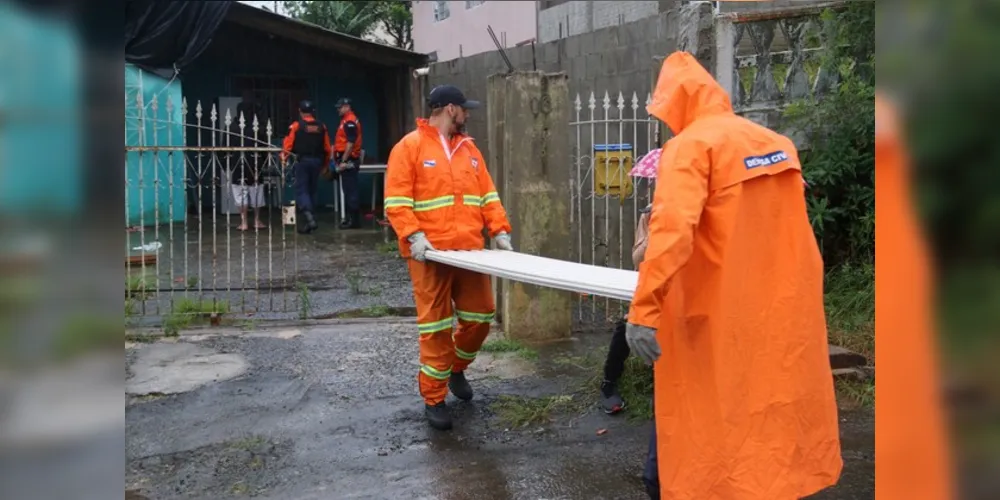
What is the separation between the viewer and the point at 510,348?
578cm

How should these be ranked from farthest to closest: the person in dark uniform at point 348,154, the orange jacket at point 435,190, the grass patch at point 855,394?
the person in dark uniform at point 348,154
the grass patch at point 855,394
the orange jacket at point 435,190

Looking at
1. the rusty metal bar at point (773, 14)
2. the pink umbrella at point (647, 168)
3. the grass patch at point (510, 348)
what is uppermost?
the rusty metal bar at point (773, 14)

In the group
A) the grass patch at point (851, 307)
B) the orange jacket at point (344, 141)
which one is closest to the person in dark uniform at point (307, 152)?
the orange jacket at point (344, 141)

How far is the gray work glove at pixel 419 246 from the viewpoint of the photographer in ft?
13.7

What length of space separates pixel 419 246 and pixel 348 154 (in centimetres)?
771

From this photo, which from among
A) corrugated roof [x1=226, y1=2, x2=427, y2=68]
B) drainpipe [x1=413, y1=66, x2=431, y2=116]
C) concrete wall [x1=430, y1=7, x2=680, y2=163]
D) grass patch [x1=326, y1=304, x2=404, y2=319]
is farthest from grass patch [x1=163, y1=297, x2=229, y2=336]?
drainpipe [x1=413, y1=66, x2=431, y2=116]

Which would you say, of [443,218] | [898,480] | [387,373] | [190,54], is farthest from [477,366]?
[190,54]

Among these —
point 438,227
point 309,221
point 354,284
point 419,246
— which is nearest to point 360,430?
point 419,246

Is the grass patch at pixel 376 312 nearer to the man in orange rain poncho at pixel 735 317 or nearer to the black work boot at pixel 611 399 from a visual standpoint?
the black work boot at pixel 611 399

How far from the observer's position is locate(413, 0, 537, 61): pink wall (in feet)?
50.6

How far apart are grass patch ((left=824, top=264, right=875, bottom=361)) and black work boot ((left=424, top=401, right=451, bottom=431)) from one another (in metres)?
2.56

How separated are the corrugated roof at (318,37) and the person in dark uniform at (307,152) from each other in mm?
1793

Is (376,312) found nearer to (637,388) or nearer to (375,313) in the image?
(375,313)

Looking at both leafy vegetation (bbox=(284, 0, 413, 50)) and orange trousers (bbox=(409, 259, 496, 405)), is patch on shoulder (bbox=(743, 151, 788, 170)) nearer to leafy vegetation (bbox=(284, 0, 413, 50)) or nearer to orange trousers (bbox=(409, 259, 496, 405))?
orange trousers (bbox=(409, 259, 496, 405))
